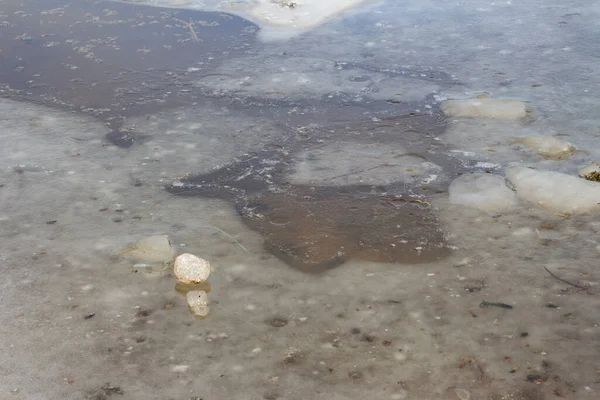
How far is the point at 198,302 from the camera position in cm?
297

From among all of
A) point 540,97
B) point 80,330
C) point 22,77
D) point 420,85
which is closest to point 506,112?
point 540,97

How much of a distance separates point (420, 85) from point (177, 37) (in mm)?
2738

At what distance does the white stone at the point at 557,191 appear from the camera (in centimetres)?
354

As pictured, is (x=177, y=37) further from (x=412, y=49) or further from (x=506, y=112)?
(x=506, y=112)

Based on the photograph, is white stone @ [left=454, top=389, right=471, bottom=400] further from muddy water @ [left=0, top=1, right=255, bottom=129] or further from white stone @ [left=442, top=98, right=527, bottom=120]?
muddy water @ [left=0, top=1, right=255, bottom=129]

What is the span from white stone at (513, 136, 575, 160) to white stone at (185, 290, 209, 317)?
246cm

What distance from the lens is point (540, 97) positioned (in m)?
4.96

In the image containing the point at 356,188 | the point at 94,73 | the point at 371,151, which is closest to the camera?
the point at 356,188

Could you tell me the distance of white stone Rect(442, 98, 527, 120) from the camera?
4.70 meters

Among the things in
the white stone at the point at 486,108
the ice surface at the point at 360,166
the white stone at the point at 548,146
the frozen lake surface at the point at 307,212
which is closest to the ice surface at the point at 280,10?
the frozen lake surface at the point at 307,212

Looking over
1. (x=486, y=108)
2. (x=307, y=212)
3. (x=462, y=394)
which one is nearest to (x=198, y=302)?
(x=307, y=212)

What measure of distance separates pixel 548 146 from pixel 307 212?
1.74 metres

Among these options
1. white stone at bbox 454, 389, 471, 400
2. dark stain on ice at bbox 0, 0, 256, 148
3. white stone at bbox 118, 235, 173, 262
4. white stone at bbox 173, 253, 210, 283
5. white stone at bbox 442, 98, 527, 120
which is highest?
white stone at bbox 442, 98, 527, 120

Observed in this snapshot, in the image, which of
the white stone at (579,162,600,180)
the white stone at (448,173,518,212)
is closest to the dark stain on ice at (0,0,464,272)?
the white stone at (448,173,518,212)
